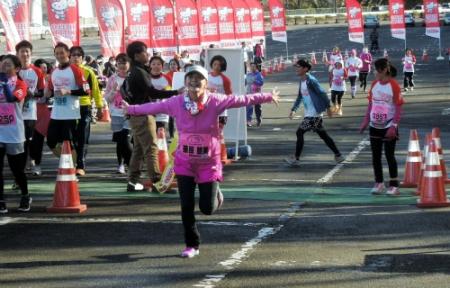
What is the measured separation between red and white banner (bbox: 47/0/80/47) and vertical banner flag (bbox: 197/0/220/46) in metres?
14.8

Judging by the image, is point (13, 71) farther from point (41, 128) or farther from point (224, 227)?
point (41, 128)

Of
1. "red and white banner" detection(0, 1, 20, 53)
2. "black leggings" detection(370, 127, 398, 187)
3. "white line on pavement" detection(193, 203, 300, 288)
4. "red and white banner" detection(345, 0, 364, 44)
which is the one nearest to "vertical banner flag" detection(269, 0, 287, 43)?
"red and white banner" detection(345, 0, 364, 44)

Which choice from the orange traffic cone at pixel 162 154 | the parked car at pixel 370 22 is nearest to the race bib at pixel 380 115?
the orange traffic cone at pixel 162 154

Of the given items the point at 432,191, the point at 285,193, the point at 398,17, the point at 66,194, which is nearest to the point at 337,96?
the point at 285,193

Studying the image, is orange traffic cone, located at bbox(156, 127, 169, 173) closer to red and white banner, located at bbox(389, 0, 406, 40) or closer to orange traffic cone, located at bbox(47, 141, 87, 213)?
orange traffic cone, located at bbox(47, 141, 87, 213)

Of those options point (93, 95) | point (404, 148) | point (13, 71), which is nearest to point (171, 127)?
point (404, 148)

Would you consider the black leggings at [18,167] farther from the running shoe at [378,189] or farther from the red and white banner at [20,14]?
the red and white banner at [20,14]

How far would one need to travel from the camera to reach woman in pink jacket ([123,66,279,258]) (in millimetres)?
8586

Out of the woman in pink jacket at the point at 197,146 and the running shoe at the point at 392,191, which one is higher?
the woman in pink jacket at the point at 197,146

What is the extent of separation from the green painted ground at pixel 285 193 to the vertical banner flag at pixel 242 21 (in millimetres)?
27623

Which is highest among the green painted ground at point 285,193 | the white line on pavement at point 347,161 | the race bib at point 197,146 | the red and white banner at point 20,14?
the red and white banner at point 20,14

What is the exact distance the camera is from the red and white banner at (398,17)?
154 ft

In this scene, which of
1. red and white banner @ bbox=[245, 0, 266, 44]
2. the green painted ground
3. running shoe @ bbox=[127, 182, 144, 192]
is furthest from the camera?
red and white banner @ bbox=[245, 0, 266, 44]

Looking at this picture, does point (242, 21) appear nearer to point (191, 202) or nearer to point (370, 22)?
point (191, 202)
